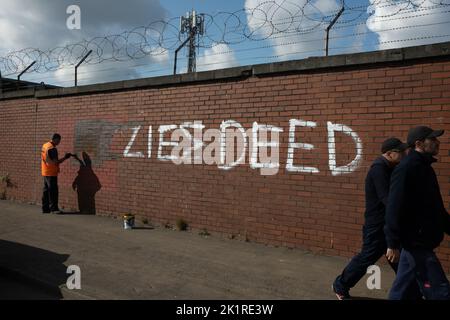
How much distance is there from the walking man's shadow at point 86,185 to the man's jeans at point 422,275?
7.11m

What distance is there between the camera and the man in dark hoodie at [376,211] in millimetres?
4438

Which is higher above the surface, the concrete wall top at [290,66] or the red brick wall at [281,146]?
the concrete wall top at [290,66]

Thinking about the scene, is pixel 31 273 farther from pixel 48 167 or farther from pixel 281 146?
pixel 48 167

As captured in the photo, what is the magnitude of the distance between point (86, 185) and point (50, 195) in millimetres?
817

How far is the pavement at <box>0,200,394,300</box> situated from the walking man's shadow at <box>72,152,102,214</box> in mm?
1538

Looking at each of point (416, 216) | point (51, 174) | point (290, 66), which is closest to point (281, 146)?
point (290, 66)

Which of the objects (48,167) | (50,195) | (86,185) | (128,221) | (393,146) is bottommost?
(128,221)

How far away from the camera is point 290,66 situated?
684 cm

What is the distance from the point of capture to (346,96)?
6332 millimetres

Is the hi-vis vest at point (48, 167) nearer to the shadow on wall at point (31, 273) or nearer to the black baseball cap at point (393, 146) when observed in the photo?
the shadow on wall at point (31, 273)

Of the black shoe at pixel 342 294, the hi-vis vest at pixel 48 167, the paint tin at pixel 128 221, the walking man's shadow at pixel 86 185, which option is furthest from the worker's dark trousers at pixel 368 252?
the hi-vis vest at pixel 48 167
